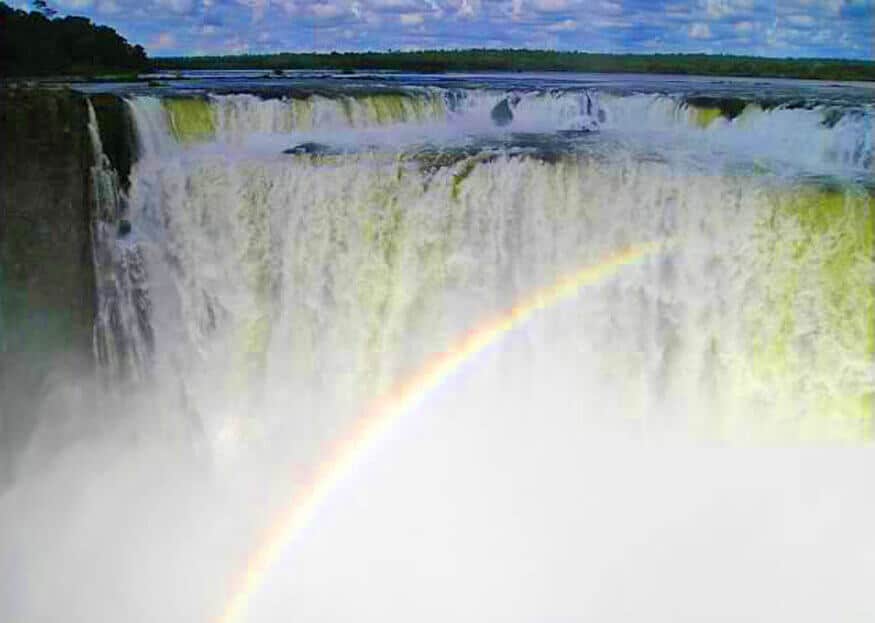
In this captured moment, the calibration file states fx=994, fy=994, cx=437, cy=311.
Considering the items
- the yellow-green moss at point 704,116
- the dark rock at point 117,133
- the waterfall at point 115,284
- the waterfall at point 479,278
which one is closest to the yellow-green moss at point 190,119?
the waterfall at point 479,278

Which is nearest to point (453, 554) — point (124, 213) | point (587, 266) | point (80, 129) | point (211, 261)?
point (587, 266)

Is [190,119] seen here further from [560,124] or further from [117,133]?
[560,124]

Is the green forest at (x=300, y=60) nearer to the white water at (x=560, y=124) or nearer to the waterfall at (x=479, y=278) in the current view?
the white water at (x=560, y=124)

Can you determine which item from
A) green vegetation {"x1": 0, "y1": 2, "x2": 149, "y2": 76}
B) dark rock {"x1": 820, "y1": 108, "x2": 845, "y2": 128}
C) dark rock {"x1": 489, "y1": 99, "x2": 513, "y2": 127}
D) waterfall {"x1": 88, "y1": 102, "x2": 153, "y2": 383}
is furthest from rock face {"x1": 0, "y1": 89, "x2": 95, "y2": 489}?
dark rock {"x1": 820, "y1": 108, "x2": 845, "y2": 128}

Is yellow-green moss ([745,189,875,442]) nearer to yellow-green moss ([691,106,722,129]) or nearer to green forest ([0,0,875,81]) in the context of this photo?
yellow-green moss ([691,106,722,129])

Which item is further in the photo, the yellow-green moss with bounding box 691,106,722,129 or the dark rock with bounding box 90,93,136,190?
the yellow-green moss with bounding box 691,106,722,129

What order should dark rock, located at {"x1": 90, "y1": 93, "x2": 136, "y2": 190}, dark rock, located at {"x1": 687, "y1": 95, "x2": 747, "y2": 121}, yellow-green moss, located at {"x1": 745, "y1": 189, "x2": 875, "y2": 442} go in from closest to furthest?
yellow-green moss, located at {"x1": 745, "y1": 189, "x2": 875, "y2": 442}
dark rock, located at {"x1": 90, "y1": 93, "x2": 136, "y2": 190}
dark rock, located at {"x1": 687, "y1": 95, "x2": 747, "y2": 121}
